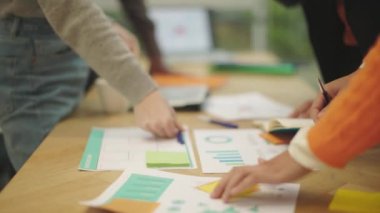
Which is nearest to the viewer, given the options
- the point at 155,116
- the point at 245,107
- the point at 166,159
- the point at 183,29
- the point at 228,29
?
the point at 166,159

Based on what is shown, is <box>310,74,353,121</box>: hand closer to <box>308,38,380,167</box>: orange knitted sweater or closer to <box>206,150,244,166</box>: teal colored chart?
<box>206,150,244,166</box>: teal colored chart

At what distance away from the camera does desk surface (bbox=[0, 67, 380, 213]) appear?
0.65 m

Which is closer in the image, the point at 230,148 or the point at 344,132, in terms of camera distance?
the point at 344,132

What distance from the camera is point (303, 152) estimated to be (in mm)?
593

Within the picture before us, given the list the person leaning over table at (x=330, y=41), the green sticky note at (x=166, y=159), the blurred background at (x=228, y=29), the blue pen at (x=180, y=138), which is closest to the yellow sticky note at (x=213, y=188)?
the green sticky note at (x=166, y=159)

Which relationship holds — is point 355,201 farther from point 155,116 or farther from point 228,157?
point 155,116

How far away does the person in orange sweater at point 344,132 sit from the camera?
55cm

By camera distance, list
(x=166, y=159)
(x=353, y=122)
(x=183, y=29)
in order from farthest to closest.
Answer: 1. (x=183, y=29)
2. (x=166, y=159)
3. (x=353, y=122)

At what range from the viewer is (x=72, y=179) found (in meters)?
0.74

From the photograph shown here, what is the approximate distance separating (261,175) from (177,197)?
12cm

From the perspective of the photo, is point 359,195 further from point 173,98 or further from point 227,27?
point 227,27

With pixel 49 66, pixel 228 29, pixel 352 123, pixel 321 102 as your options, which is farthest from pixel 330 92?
pixel 228 29

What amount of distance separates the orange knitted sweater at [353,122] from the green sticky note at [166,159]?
0.28m

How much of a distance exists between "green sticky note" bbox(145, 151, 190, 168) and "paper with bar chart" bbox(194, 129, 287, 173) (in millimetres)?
32
